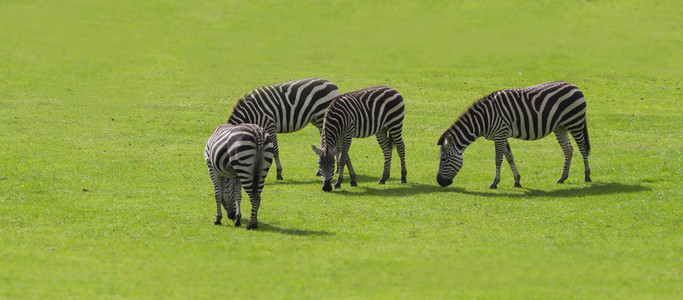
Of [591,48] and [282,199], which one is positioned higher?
[591,48]

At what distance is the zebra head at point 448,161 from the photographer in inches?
870

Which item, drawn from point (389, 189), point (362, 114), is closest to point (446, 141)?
point (389, 189)

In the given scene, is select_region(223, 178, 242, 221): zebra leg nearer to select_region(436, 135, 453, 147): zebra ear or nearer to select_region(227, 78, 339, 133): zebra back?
select_region(227, 78, 339, 133): zebra back

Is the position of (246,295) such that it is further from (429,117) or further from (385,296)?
(429,117)

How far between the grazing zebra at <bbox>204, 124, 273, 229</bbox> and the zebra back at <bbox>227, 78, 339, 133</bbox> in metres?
5.87

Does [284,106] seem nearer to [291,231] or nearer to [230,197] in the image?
[230,197]

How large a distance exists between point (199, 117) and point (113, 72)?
1059cm

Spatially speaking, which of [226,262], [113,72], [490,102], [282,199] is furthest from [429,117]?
[226,262]

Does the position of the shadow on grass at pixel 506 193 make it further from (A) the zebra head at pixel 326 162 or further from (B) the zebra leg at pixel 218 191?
(B) the zebra leg at pixel 218 191

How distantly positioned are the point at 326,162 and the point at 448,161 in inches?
138

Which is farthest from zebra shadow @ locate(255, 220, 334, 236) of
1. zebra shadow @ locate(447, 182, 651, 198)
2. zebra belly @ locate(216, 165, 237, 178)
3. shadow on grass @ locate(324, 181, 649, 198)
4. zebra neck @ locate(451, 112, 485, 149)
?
zebra neck @ locate(451, 112, 485, 149)

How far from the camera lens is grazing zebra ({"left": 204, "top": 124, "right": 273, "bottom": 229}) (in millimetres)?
16578

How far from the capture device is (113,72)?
41750mm

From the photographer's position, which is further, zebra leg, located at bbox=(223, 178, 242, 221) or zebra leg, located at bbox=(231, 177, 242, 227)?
zebra leg, located at bbox=(223, 178, 242, 221)
